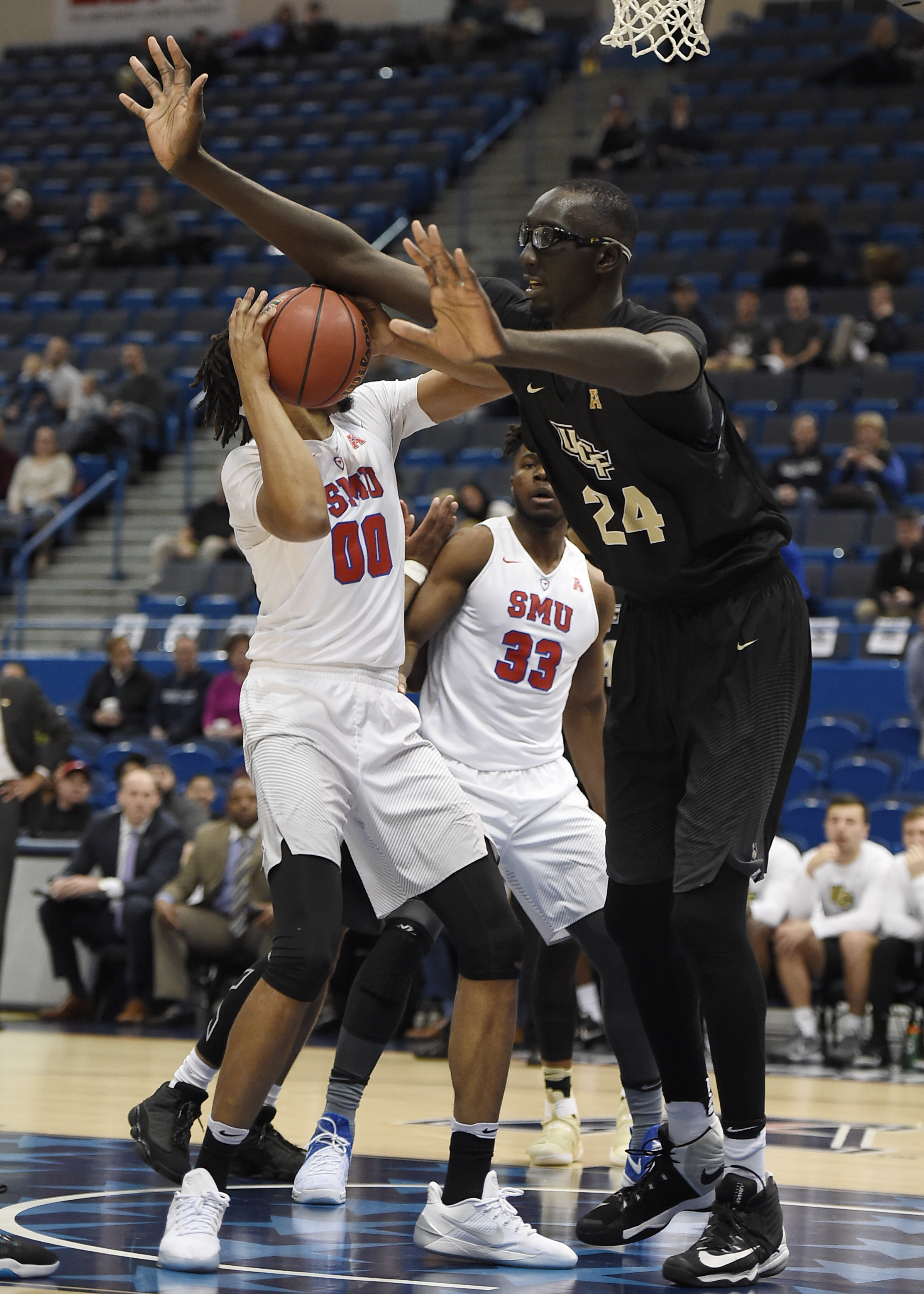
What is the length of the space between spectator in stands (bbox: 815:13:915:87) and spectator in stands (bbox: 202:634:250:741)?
1070 cm

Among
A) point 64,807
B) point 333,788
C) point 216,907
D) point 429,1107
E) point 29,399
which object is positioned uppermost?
point 29,399

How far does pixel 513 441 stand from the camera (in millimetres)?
5496

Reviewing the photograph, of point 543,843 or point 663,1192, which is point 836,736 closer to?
point 543,843

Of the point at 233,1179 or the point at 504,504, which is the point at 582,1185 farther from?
the point at 504,504

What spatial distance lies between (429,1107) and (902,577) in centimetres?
612

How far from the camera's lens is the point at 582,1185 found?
488 centimetres

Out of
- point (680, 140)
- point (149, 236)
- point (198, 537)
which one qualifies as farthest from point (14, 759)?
point (149, 236)

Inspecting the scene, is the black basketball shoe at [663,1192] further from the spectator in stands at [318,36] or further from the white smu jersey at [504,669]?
the spectator in stands at [318,36]

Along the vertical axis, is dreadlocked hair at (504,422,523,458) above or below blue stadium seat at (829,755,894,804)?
above

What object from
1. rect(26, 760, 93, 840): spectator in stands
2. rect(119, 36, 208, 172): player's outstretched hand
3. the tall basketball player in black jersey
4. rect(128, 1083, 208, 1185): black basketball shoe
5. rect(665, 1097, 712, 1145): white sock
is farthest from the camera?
rect(26, 760, 93, 840): spectator in stands

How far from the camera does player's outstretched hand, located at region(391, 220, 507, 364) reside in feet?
10.0

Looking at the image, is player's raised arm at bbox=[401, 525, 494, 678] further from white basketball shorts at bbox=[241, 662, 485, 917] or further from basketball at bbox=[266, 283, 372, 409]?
basketball at bbox=[266, 283, 372, 409]

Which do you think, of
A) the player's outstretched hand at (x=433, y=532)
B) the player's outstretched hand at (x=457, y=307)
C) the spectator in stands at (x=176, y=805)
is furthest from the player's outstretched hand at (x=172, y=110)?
the spectator in stands at (x=176, y=805)

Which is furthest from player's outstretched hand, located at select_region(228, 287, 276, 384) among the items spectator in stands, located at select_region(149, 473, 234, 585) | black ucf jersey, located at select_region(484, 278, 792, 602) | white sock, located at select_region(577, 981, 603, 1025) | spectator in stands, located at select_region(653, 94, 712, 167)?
spectator in stands, located at select_region(653, 94, 712, 167)
